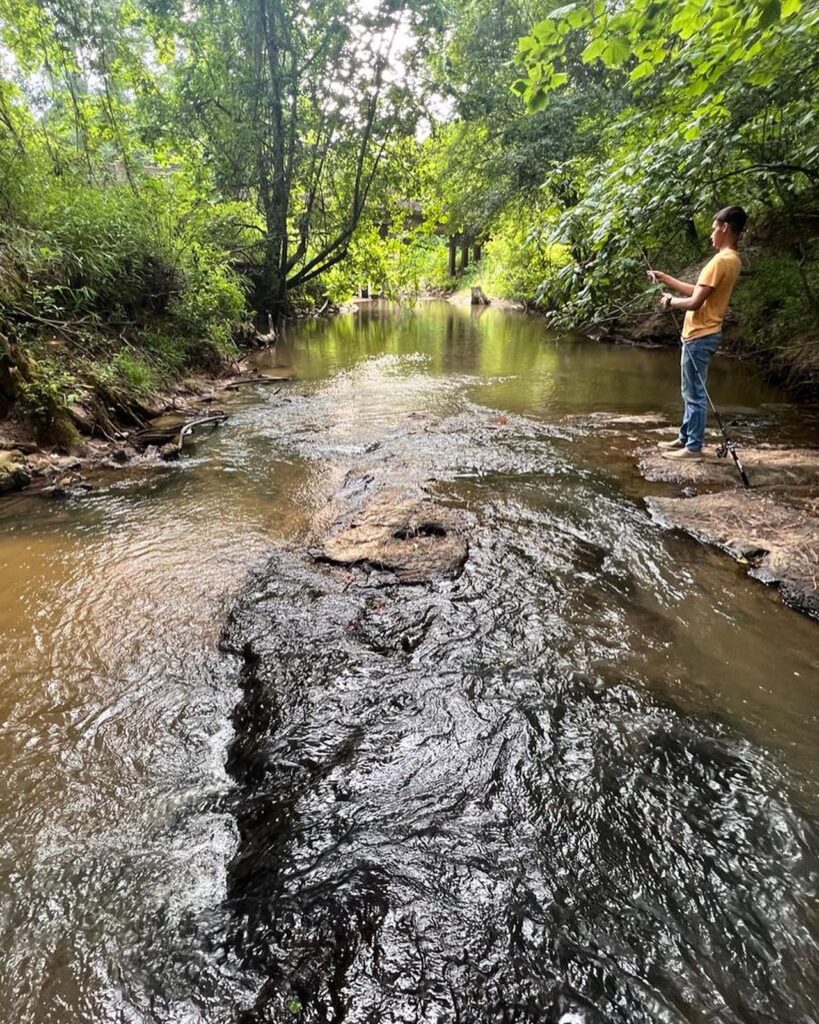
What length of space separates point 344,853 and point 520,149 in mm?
17772

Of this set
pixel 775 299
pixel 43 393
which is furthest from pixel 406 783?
pixel 775 299

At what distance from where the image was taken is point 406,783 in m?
1.97

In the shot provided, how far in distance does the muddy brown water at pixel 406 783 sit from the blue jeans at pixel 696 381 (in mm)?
1852

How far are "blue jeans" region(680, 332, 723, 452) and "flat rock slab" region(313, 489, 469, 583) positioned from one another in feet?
9.26

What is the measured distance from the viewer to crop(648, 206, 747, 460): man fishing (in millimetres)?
4656

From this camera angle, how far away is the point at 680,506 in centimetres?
417

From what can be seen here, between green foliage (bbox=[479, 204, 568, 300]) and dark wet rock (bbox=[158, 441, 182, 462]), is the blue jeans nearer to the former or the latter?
dark wet rock (bbox=[158, 441, 182, 462])

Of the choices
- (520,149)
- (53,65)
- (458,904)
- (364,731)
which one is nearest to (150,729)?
(364,731)

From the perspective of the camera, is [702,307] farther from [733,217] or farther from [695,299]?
[733,217]

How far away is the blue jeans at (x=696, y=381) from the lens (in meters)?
5.03

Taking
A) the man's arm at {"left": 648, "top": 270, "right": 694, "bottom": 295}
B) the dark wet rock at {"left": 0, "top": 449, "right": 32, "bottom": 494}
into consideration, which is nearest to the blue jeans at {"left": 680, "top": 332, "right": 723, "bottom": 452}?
the man's arm at {"left": 648, "top": 270, "right": 694, "bottom": 295}

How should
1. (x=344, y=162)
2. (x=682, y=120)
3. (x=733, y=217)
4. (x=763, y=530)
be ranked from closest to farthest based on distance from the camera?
1. (x=763, y=530)
2. (x=733, y=217)
3. (x=682, y=120)
4. (x=344, y=162)

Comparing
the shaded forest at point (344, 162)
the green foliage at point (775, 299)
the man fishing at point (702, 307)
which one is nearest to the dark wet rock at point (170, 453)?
the shaded forest at point (344, 162)

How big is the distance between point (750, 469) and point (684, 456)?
2.00 ft
